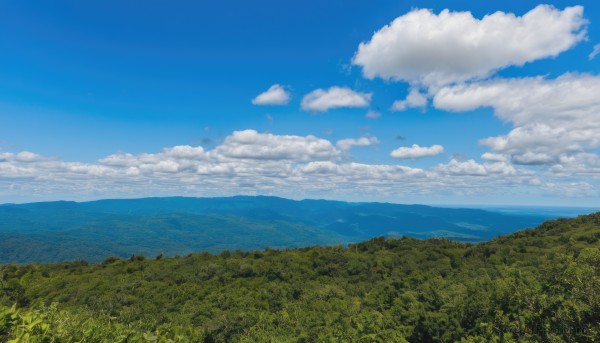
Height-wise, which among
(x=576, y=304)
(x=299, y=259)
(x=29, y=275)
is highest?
(x=576, y=304)

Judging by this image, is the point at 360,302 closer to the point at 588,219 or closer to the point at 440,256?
the point at 440,256

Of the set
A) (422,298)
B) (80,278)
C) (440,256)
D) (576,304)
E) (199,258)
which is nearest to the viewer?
(576,304)

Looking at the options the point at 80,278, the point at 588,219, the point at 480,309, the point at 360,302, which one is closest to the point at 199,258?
the point at 80,278

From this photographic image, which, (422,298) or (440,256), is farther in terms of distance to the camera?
(440,256)

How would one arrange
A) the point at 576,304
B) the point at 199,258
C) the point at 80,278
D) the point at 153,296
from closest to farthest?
1. the point at 576,304
2. the point at 153,296
3. the point at 80,278
4. the point at 199,258

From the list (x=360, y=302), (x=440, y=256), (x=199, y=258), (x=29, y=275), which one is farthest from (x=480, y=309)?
(x=29, y=275)

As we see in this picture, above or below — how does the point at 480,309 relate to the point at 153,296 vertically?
above

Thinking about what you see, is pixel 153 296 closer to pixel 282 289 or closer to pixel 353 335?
pixel 282 289
